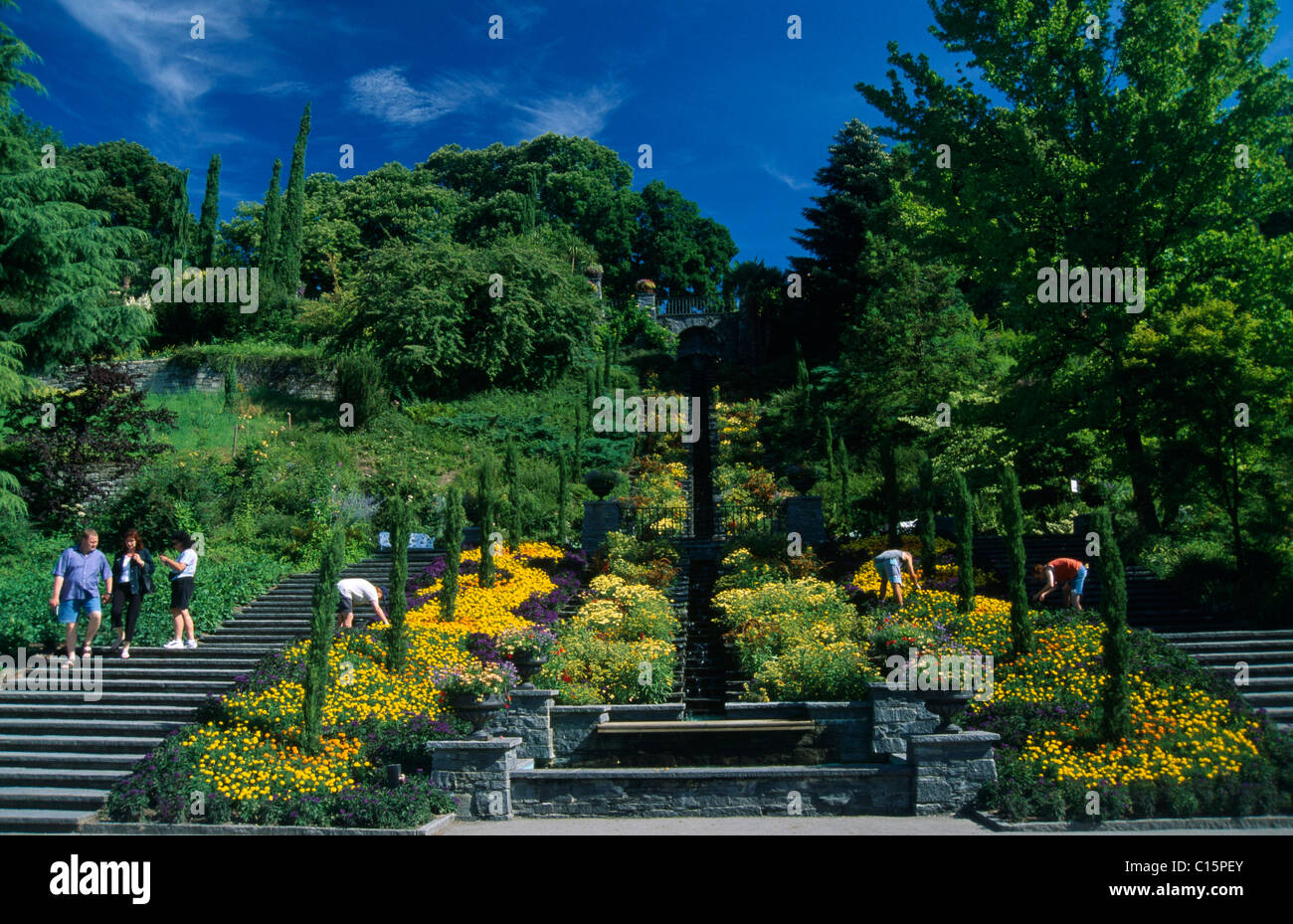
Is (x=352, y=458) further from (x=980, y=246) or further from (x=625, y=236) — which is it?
(x=625, y=236)

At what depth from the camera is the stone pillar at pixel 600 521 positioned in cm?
1962

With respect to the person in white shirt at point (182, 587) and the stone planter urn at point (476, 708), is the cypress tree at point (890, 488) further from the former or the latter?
the person in white shirt at point (182, 587)

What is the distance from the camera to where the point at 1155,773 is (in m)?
8.26

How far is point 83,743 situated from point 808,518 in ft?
44.5

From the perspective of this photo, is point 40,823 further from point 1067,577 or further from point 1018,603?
point 1067,577

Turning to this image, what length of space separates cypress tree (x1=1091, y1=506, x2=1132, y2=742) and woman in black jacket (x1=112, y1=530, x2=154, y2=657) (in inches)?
503

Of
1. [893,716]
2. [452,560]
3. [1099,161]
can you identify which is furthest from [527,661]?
[1099,161]

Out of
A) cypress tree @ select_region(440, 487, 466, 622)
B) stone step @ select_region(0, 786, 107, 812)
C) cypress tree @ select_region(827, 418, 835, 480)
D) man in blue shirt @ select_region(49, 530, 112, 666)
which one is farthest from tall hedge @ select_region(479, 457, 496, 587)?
cypress tree @ select_region(827, 418, 835, 480)

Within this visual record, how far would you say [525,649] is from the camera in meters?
11.8

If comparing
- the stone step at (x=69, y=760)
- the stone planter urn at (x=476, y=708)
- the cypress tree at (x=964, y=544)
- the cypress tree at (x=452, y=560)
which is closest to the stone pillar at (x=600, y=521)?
the cypress tree at (x=452, y=560)

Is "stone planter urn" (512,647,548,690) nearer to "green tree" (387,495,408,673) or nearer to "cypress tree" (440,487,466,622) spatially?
"green tree" (387,495,408,673)

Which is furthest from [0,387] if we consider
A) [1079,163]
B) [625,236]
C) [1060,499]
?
[625,236]

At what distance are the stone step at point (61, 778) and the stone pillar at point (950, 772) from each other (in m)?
8.67

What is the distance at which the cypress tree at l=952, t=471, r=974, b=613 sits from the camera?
1332 centimetres
